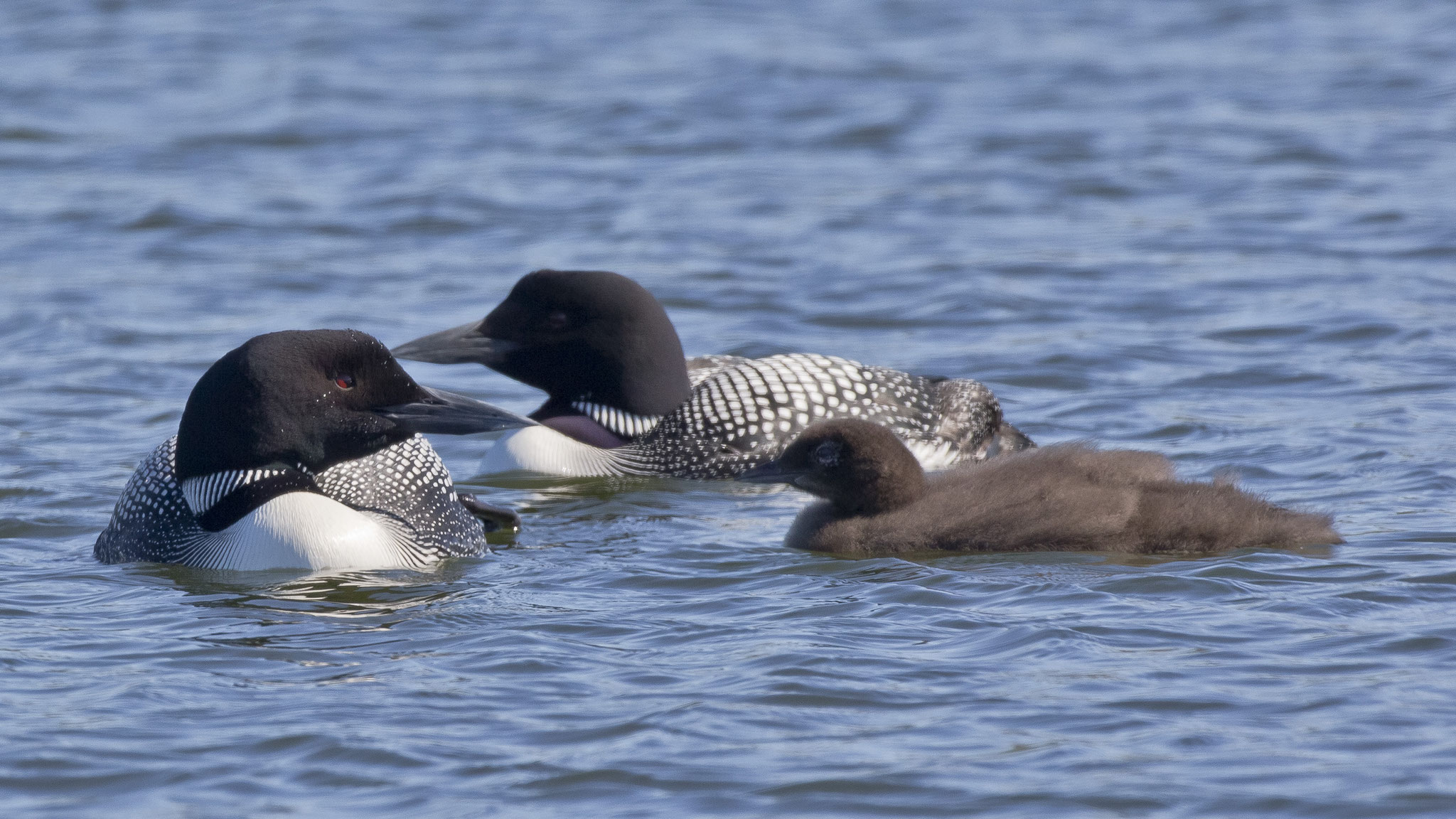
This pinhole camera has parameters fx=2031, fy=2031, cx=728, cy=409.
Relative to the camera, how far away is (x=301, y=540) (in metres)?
5.41

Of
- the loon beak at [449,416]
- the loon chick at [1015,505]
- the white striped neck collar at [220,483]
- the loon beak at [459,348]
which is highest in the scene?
the loon beak at [459,348]

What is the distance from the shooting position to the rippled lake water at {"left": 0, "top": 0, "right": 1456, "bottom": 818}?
4012 millimetres

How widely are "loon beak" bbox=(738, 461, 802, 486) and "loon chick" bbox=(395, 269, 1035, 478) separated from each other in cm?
119

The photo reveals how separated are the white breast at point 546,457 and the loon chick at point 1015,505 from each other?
1386 millimetres

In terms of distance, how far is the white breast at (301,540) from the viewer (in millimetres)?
5414

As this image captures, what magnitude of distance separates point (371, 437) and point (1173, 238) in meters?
6.10

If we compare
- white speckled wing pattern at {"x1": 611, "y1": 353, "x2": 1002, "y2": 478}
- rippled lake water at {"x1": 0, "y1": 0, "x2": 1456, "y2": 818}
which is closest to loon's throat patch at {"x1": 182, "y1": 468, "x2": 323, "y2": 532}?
rippled lake water at {"x1": 0, "y1": 0, "x2": 1456, "y2": 818}

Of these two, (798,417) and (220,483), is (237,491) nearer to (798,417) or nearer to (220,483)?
(220,483)

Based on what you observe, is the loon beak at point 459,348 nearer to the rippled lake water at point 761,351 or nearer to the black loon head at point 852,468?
the rippled lake water at point 761,351

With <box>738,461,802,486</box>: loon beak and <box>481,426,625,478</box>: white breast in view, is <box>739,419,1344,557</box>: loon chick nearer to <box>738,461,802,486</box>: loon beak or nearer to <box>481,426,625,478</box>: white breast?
<box>738,461,802,486</box>: loon beak

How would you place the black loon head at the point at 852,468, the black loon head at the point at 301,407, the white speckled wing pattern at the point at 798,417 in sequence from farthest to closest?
the white speckled wing pattern at the point at 798,417, the black loon head at the point at 852,468, the black loon head at the point at 301,407

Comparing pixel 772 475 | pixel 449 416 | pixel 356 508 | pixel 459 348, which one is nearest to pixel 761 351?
pixel 459 348

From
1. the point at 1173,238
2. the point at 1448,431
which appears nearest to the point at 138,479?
→ the point at 1448,431

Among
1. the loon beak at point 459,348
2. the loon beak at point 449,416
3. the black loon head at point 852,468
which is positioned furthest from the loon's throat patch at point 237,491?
the loon beak at point 459,348
